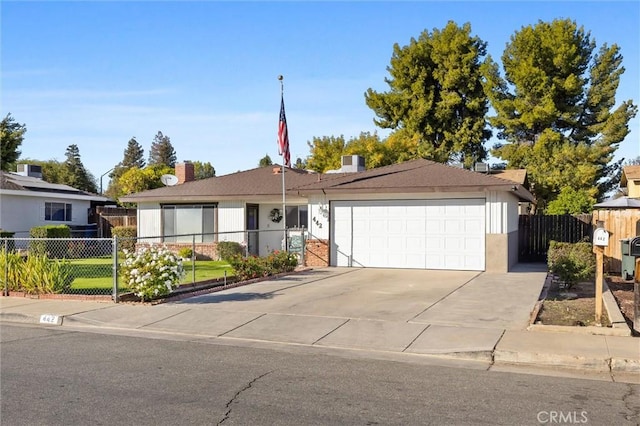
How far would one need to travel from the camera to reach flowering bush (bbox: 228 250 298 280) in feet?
53.8

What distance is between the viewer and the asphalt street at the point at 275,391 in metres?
5.71

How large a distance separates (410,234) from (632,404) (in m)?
13.0

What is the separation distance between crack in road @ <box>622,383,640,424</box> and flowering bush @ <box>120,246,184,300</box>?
8874mm

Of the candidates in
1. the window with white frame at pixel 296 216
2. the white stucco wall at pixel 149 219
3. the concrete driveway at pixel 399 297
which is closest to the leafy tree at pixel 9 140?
the white stucco wall at pixel 149 219

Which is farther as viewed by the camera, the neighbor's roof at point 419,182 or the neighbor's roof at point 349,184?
the neighbor's roof at point 349,184

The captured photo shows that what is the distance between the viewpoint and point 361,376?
7.27 meters

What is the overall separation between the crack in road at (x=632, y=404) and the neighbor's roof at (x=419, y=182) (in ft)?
36.3

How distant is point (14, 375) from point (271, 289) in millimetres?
7852

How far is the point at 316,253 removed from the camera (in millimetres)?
20453

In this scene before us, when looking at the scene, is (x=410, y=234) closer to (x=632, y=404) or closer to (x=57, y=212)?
(x=632, y=404)

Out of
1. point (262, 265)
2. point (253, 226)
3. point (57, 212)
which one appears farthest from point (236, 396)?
point (57, 212)

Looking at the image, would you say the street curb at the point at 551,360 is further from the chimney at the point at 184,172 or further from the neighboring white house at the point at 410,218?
the chimney at the point at 184,172

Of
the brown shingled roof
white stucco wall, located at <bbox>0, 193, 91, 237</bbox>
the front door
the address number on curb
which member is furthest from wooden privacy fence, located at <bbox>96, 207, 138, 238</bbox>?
the address number on curb

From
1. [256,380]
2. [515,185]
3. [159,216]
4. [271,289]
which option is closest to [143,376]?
[256,380]
